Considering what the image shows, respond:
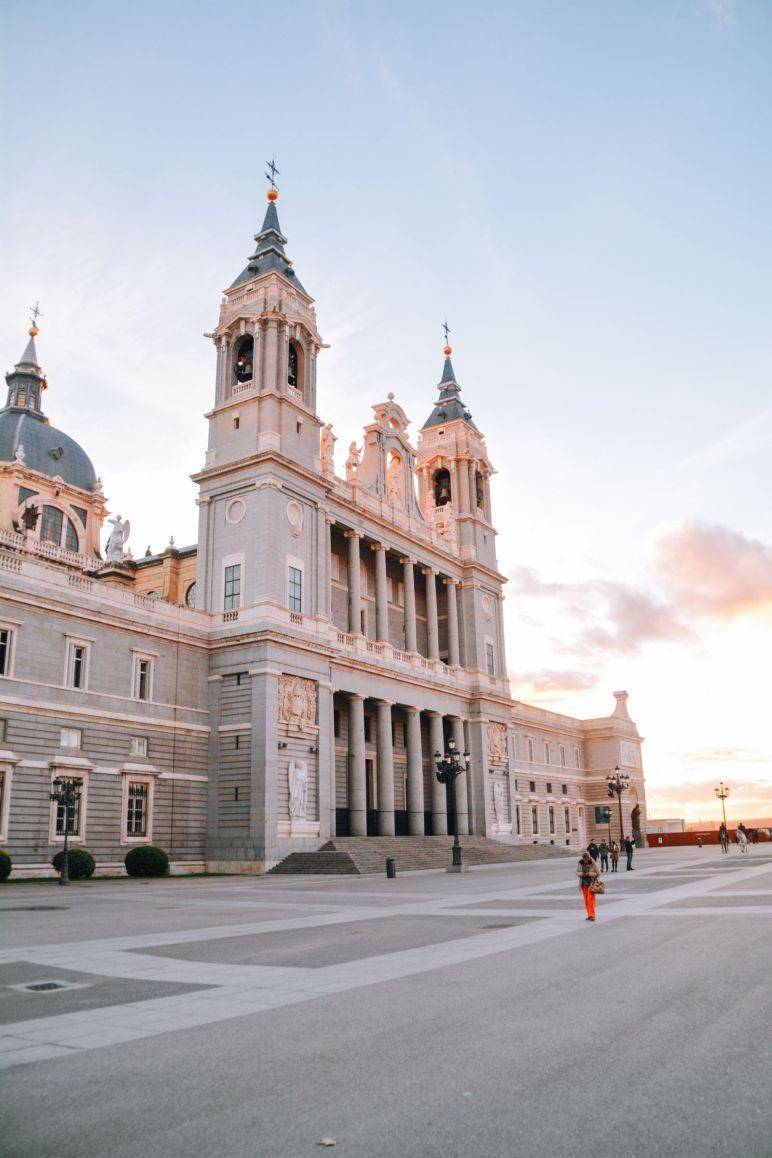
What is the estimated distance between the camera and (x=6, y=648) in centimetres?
3484

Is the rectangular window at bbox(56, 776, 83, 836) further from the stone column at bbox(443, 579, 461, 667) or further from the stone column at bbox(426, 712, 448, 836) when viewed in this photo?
the stone column at bbox(443, 579, 461, 667)

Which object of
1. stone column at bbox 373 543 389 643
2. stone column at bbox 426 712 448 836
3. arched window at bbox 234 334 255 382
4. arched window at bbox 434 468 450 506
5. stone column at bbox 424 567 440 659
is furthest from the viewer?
arched window at bbox 434 468 450 506

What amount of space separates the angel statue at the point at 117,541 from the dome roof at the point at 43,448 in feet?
24.3

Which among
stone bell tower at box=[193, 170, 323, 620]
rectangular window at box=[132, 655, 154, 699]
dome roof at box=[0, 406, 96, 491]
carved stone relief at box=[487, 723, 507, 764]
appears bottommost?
carved stone relief at box=[487, 723, 507, 764]

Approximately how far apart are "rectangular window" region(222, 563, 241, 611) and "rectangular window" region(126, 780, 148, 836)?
32.6 ft

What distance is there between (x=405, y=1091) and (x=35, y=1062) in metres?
3.22

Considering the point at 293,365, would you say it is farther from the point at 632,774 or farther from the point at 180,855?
the point at 632,774

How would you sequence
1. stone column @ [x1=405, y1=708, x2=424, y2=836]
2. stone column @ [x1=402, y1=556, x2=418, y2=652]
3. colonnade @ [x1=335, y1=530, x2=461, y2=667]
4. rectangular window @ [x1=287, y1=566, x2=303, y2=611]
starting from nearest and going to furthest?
1. rectangular window @ [x1=287, y1=566, x2=303, y2=611]
2. colonnade @ [x1=335, y1=530, x2=461, y2=667]
3. stone column @ [x1=405, y1=708, x2=424, y2=836]
4. stone column @ [x1=402, y1=556, x2=418, y2=652]

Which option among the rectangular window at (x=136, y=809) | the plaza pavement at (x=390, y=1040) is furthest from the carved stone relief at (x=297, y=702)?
the plaza pavement at (x=390, y=1040)

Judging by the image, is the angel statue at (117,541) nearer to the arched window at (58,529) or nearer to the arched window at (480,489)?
the arched window at (58,529)

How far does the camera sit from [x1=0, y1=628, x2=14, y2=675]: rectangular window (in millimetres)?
34594

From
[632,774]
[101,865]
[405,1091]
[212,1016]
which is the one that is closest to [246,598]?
[101,865]

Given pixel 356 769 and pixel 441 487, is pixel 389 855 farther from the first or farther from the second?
pixel 441 487

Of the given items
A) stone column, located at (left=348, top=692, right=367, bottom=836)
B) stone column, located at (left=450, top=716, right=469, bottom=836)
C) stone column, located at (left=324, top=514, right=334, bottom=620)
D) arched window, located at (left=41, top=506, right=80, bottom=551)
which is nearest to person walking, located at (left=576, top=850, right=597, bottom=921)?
stone column, located at (left=324, top=514, right=334, bottom=620)
